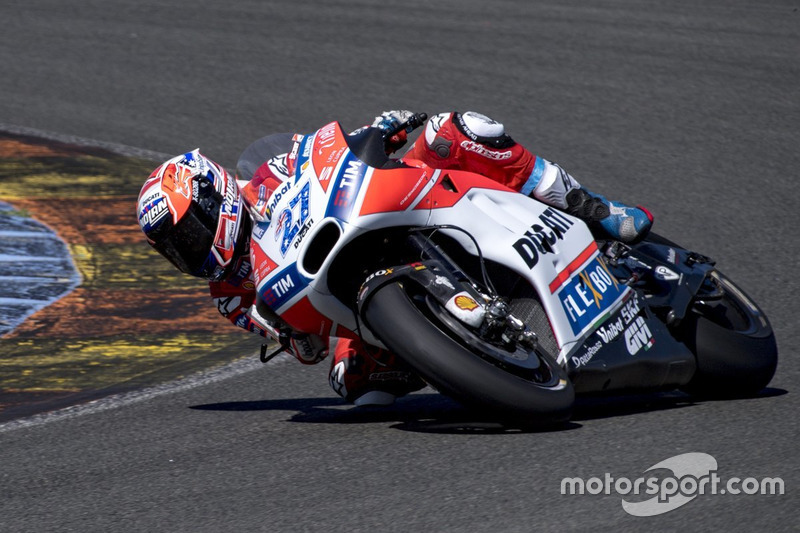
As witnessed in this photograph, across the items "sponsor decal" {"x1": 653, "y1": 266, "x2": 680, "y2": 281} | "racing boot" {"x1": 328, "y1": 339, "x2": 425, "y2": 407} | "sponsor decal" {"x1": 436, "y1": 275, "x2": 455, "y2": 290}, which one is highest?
"sponsor decal" {"x1": 436, "y1": 275, "x2": 455, "y2": 290}

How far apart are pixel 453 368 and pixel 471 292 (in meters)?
0.33

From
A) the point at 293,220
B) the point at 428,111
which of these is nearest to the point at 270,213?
the point at 293,220

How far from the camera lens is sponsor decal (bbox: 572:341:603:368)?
4336 millimetres

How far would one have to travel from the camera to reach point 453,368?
153 inches

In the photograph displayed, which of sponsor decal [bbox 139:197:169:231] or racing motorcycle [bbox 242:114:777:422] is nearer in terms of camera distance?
racing motorcycle [bbox 242:114:777:422]

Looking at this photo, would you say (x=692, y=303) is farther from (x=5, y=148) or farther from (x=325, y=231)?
(x=5, y=148)

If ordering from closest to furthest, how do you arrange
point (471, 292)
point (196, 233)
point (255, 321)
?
1. point (471, 292)
2. point (196, 233)
3. point (255, 321)

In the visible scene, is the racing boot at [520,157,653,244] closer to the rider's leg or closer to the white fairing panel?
the rider's leg

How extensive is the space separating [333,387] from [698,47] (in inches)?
312

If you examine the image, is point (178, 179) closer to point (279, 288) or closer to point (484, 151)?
point (279, 288)

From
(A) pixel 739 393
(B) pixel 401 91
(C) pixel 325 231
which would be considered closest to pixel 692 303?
(A) pixel 739 393

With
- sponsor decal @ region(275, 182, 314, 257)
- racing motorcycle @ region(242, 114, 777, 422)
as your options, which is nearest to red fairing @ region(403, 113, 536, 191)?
racing motorcycle @ region(242, 114, 777, 422)

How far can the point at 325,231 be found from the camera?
14.0 feet

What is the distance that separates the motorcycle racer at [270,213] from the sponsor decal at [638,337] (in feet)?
1.83
